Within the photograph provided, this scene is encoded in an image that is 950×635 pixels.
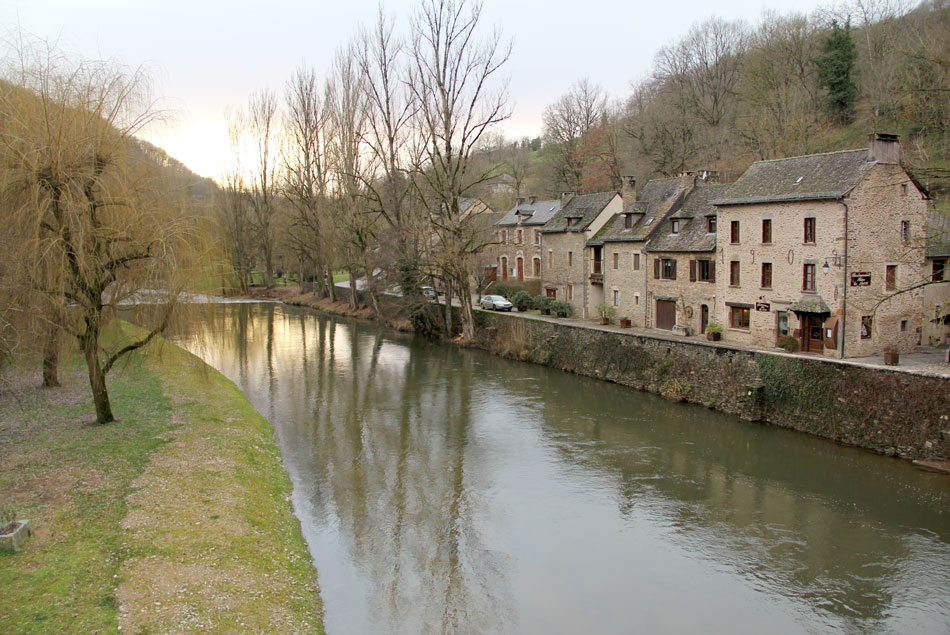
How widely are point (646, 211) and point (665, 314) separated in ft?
18.6

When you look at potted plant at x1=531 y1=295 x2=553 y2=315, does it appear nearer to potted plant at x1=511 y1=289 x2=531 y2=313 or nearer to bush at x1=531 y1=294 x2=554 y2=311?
bush at x1=531 y1=294 x2=554 y2=311

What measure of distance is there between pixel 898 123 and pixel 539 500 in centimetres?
3561

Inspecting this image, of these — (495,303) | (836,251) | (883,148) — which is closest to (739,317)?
(836,251)

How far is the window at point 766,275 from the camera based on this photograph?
23734 millimetres

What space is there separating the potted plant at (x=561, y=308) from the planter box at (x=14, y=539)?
27627 millimetres

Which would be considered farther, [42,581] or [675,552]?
[675,552]

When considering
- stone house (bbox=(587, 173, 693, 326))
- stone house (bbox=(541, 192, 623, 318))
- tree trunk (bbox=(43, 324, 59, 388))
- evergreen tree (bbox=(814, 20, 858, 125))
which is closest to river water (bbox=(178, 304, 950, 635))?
tree trunk (bbox=(43, 324, 59, 388))

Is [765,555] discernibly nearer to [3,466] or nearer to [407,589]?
[407,589]

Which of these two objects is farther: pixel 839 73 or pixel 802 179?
pixel 839 73

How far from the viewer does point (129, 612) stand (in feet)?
27.3

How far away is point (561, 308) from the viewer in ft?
113

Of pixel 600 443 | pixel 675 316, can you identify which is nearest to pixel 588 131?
pixel 675 316

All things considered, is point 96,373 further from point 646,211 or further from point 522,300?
point 522,300

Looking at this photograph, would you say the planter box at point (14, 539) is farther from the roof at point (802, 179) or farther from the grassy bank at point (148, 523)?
the roof at point (802, 179)
